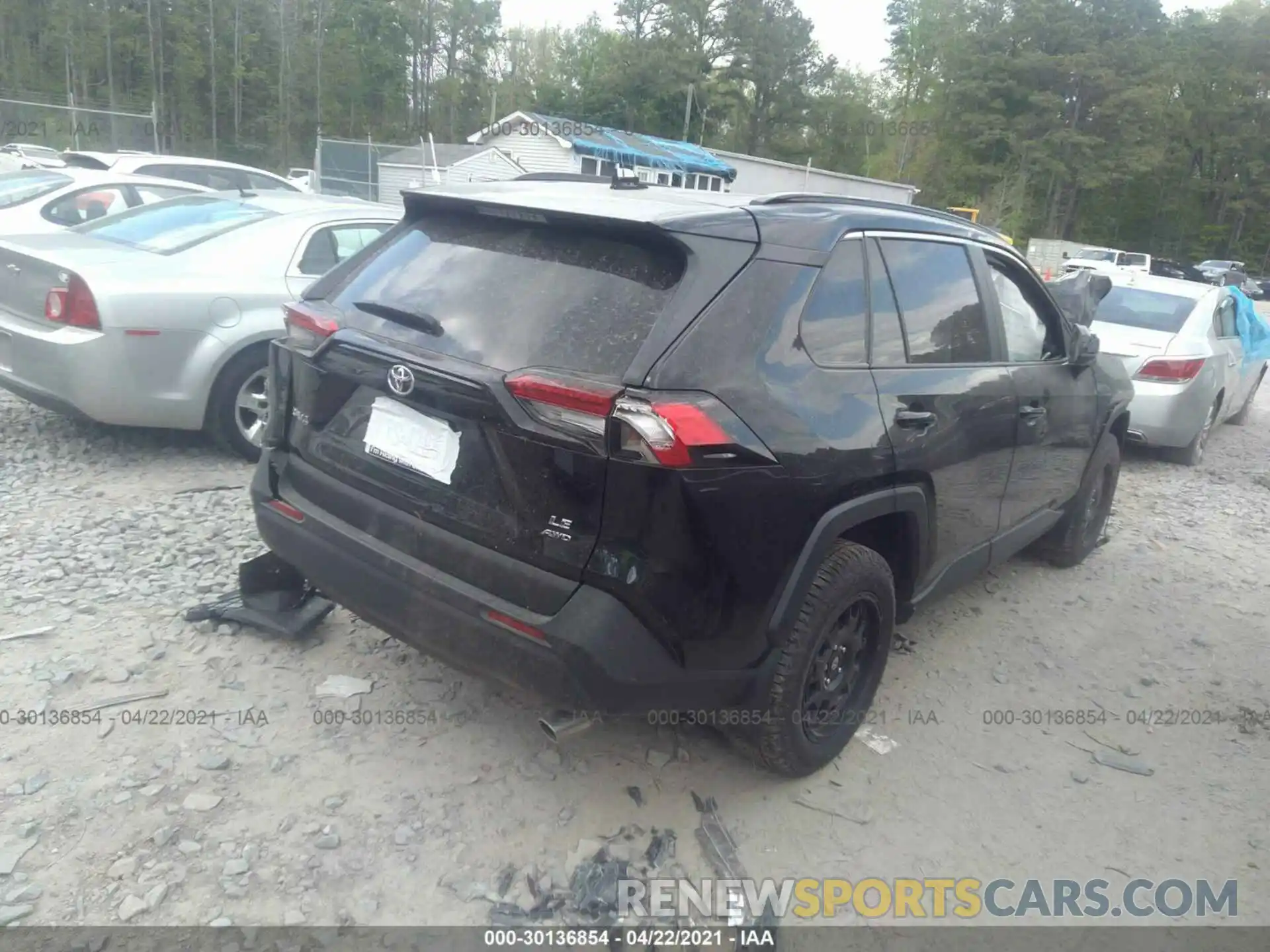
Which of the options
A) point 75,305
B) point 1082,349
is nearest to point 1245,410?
point 1082,349

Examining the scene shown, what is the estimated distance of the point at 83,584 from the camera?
389 cm

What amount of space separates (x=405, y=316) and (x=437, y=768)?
142 cm

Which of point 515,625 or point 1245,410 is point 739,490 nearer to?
point 515,625

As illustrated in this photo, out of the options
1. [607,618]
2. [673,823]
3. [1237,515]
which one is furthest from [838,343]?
[1237,515]

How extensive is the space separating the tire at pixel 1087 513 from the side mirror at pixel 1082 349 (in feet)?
2.29

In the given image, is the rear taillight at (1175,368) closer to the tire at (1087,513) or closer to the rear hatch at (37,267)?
the tire at (1087,513)

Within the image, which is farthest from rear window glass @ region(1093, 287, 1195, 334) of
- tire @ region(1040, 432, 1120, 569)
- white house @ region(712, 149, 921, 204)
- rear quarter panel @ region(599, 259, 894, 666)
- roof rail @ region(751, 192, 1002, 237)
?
white house @ region(712, 149, 921, 204)

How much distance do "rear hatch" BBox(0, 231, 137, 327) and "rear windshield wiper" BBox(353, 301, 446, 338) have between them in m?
2.71

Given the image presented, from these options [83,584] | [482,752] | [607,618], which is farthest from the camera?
[83,584]

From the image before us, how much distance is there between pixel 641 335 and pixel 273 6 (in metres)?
58.1

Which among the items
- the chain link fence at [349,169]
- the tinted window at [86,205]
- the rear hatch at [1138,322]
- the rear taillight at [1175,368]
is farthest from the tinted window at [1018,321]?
the chain link fence at [349,169]

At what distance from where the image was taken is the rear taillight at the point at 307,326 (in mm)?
2932

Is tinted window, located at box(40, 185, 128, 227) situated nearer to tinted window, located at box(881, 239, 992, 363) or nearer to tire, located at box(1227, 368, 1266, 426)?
tinted window, located at box(881, 239, 992, 363)

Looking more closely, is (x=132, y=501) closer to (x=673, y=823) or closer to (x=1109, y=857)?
(x=673, y=823)
